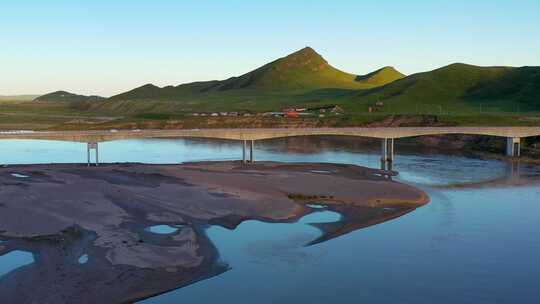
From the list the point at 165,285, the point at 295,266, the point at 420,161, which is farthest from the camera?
the point at 420,161

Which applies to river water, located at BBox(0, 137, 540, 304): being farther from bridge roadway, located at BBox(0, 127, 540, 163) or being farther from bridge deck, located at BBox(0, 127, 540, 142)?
bridge deck, located at BBox(0, 127, 540, 142)

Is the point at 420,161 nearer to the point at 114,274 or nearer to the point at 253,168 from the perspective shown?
the point at 253,168

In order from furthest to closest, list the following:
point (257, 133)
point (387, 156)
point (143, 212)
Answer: point (387, 156) → point (257, 133) → point (143, 212)

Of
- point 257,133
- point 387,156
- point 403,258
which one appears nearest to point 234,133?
point 257,133

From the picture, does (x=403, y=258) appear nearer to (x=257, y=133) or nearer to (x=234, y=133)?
(x=234, y=133)

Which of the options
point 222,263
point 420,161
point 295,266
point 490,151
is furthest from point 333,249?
point 490,151

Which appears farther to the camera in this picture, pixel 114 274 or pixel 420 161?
pixel 420 161

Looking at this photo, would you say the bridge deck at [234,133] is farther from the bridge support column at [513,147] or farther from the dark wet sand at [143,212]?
the dark wet sand at [143,212]
